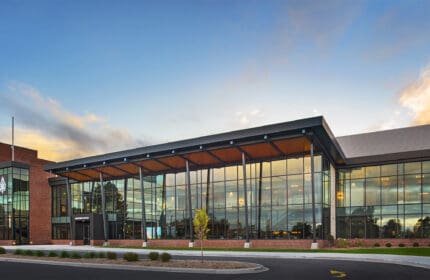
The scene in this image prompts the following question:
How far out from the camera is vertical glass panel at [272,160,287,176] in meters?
39.9

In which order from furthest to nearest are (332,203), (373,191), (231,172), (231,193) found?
1. (231,172)
2. (231,193)
3. (332,203)
4. (373,191)

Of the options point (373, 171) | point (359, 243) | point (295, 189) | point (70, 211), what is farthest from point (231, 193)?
point (70, 211)

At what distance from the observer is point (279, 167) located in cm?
4012

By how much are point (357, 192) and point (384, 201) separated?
2.63 m

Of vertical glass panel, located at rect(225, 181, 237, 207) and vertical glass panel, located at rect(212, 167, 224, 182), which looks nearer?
vertical glass panel, located at rect(225, 181, 237, 207)

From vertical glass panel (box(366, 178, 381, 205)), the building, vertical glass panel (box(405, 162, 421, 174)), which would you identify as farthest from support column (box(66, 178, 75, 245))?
vertical glass panel (box(405, 162, 421, 174))

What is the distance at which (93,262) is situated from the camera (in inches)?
911

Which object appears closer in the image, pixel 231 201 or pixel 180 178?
pixel 231 201

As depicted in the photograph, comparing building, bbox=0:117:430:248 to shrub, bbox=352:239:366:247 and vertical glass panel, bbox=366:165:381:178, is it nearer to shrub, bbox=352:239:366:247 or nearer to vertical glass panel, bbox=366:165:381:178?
vertical glass panel, bbox=366:165:381:178

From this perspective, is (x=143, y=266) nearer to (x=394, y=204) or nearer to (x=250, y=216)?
(x=250, y=216)

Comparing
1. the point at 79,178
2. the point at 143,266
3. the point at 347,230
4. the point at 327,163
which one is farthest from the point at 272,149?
the point at 79,178

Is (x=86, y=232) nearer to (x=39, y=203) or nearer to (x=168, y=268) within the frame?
(x=39, y=203)

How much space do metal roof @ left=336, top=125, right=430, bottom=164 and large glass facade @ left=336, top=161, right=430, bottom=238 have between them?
4.08 ft

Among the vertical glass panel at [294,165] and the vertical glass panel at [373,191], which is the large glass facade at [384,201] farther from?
the vertical glass panel at [294,165]
